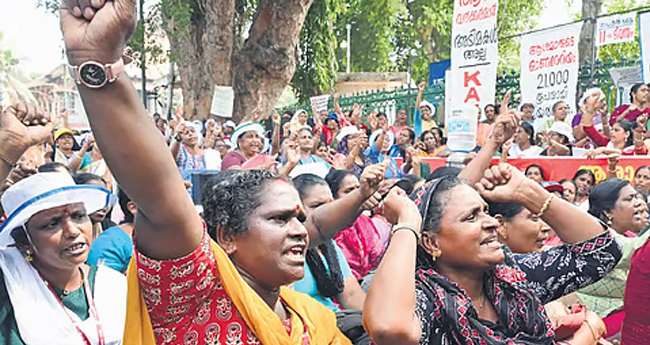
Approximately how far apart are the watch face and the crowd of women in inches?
0.6

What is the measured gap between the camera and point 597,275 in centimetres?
279

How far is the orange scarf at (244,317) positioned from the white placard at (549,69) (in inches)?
289

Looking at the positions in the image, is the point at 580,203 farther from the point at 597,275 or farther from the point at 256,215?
the point at 256,215

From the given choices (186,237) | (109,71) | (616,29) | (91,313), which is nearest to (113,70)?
(109,71)

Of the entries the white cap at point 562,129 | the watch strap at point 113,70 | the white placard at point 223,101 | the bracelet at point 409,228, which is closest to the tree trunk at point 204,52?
the white placard at point 223,101

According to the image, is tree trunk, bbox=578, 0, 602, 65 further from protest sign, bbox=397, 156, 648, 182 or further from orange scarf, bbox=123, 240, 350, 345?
orange scarf, bbox=123, 240, 350, 345

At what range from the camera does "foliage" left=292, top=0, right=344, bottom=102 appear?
15.9m

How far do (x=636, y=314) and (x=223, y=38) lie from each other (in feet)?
40.1

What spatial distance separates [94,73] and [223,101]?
11.6 meters

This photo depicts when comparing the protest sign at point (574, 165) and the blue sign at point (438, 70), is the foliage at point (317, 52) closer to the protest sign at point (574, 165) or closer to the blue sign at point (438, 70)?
the blue sign at point (438, 70)

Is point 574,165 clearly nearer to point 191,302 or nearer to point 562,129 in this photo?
point 562,129

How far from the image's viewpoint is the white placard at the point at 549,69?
8680mm

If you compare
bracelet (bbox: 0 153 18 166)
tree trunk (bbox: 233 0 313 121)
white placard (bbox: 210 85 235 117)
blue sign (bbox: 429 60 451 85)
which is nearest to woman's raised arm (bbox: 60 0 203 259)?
bracelet (bbox: 0 153 18 166)

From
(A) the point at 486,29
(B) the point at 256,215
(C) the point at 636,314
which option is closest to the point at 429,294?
(B) the point at 256,215
